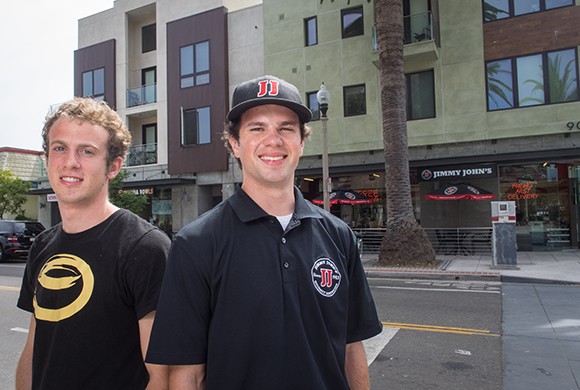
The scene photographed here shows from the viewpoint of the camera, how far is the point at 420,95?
55.5 ft

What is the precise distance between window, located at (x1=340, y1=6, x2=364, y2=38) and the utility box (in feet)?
31.1

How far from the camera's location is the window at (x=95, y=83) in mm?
25031

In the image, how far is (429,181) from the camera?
54.3ft

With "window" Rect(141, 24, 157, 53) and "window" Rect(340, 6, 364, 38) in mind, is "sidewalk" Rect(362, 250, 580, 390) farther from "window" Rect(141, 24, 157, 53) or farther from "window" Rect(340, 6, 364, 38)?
"window" Rect(141, 24, 157, 53)

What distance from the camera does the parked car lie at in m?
17.2

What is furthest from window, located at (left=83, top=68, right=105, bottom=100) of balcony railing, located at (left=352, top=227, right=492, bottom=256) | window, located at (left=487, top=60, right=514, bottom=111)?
window, located at (left=487, top=60, right=514, bottom=111)

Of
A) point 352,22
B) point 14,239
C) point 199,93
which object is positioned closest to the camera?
point 14,239

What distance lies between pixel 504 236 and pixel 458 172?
12.7 feet

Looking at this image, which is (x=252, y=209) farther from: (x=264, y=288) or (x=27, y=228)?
(x=27, y=228)

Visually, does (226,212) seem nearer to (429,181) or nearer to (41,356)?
(41,356)

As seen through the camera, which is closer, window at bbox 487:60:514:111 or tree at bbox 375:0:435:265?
tree at bbox 375:0:435:265

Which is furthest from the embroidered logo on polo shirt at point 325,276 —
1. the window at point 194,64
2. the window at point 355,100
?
the window at point 194,64

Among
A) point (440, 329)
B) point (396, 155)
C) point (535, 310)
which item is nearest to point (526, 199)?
point (396, 155)

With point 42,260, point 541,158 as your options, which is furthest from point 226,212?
point 541,158
